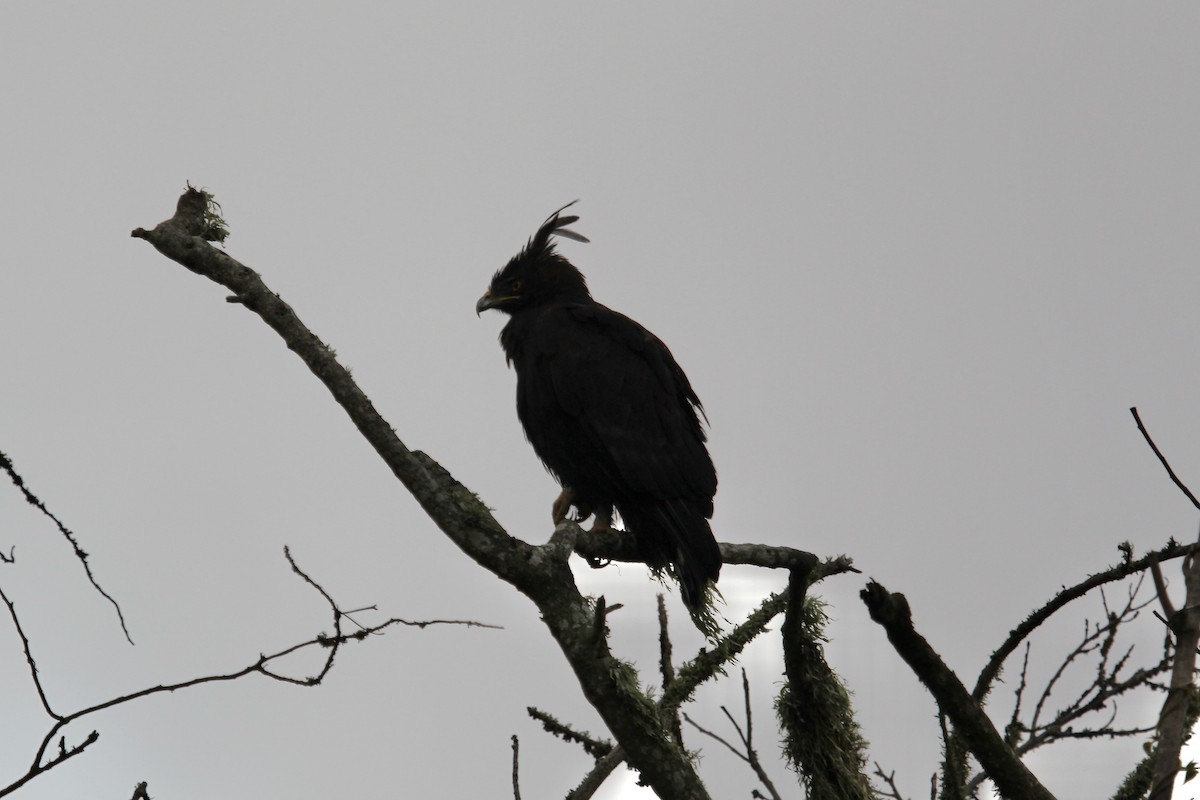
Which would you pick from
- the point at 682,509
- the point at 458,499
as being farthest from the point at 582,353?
the point at 458,499

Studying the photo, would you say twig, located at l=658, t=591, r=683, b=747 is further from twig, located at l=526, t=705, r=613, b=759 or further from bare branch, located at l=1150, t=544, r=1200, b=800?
bare branch, located at l=1150, t=544, r=1200, b=800

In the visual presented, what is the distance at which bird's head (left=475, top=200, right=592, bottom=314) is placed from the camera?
20.9ft

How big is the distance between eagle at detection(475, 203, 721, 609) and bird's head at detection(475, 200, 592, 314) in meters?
0.19

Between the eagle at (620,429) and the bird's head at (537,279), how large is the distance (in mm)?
193

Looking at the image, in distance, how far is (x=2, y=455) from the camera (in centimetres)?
302

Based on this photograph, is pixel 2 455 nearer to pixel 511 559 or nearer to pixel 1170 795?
pixel 511 559

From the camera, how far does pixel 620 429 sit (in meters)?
5.21

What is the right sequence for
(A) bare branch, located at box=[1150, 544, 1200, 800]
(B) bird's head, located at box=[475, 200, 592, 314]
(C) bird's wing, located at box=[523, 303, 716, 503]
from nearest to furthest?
(A) bare branch, located at box=[1150, 544, 1200, 800], (C) bird's wing, located at box=[523, 303, 716, 503], (B) bird's head, located at box=[475, 200, 592, 314]

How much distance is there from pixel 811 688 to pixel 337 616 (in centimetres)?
200

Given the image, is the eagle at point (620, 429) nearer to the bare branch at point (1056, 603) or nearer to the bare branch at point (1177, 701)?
the bare branch at point (1056, 603)

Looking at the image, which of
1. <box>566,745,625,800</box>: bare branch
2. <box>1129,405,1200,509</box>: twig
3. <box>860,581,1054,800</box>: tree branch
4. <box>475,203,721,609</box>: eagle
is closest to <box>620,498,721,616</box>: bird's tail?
<box>475,203,721,609</box>: eagle

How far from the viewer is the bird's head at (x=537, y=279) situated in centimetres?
638

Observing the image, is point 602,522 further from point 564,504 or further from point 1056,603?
point 1056,603

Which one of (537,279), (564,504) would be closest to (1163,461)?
(564,504)
